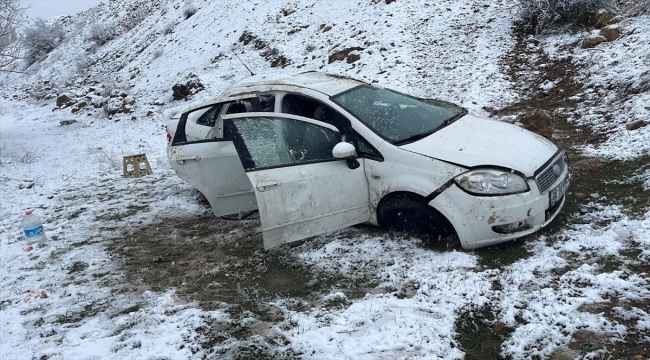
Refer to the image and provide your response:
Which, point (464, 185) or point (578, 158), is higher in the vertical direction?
point (464, 185)

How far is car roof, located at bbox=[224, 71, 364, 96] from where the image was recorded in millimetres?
5266

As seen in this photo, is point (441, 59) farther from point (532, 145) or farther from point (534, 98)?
point (532, 145)

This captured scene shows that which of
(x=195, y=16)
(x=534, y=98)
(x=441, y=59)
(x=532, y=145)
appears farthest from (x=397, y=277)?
(x=195, y=16)

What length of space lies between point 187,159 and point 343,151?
238cm

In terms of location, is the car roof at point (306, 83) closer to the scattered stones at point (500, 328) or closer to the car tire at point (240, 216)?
the car tire at point (240, 216)

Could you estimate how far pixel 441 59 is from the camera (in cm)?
1211

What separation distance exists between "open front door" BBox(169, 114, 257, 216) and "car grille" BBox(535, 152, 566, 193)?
3192 mm

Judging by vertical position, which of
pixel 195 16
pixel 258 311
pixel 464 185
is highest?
pixel 195 16

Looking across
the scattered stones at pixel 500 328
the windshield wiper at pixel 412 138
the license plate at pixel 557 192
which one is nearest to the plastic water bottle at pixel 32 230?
the windshield wiper at pixel 412 138

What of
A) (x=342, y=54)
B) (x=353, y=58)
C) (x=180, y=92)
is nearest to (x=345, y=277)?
(x=353, y=58)

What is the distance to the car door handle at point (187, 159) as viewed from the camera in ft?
18.9

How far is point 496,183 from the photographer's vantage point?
4.14m

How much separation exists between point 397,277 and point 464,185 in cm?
102

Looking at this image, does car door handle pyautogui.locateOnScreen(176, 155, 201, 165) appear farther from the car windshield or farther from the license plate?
the license plate
